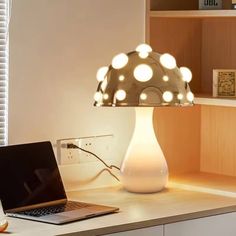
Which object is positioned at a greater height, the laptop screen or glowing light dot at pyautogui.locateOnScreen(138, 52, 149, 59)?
glowing light dot at pyautogui.locateOnScreen(138, 52, 149, 59)

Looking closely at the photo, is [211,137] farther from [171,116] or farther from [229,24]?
[229,24]

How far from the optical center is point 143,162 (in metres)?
2.73

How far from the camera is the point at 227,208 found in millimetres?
2551

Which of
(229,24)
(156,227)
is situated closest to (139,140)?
(156,227)

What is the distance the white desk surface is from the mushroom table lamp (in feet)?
→ 0.22

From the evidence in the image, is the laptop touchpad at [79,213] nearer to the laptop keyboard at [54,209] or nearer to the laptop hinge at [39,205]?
the laptop keyboard at [54,209]

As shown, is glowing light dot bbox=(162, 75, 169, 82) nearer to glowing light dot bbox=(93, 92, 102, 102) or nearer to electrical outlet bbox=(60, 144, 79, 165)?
glowing light dot bbox=(93, 92, 102, 102)

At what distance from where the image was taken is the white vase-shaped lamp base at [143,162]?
107 inches

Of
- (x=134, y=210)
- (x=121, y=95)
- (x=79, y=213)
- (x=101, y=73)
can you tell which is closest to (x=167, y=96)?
(x=121, y=95)

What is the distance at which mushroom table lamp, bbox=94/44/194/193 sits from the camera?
2592 millimetres

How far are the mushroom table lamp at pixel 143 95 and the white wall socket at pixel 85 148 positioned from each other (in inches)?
6.1

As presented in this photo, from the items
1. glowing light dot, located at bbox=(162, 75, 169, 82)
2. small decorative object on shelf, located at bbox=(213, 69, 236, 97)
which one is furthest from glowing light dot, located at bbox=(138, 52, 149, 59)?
small decorative object on shelf, located at bbox=(213, 69, 236, 97)

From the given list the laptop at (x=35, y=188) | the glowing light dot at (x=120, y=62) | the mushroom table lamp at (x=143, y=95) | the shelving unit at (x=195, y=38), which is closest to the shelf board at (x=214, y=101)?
the shelving unit at (x=195, y=38)

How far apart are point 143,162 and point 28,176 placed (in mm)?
433
